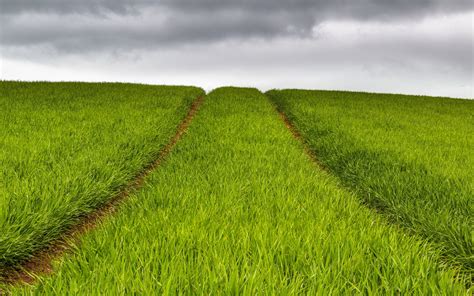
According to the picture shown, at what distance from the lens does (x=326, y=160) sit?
905 cm

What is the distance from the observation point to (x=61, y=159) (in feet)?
22.1

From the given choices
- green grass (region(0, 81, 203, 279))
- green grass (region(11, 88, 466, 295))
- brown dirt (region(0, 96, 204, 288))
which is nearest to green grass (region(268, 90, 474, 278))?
green grass (region(11, 88, 466, 295))

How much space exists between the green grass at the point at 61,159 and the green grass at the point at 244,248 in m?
0.80

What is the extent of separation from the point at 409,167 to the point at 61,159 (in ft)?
19.6

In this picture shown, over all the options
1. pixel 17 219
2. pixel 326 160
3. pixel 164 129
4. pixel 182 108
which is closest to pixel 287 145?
pixel 326 160

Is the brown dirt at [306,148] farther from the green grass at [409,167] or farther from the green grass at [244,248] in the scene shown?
the green grass at [244,248]

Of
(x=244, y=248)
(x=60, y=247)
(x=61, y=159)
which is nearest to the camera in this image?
(x=244, y=248)

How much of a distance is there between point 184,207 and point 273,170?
2.69 metres

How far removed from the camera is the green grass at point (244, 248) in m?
2.74

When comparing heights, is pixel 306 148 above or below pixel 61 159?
above

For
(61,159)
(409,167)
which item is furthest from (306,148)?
(61,159)

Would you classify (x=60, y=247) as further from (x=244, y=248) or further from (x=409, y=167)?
(x=409, y=167)

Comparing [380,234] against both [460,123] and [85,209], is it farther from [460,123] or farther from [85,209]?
[460,123]

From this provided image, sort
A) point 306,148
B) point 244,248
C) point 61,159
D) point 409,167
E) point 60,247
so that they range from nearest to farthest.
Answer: point 244,248 → point 60,247 → point 61,159 → point 409,167 → point 306,148
